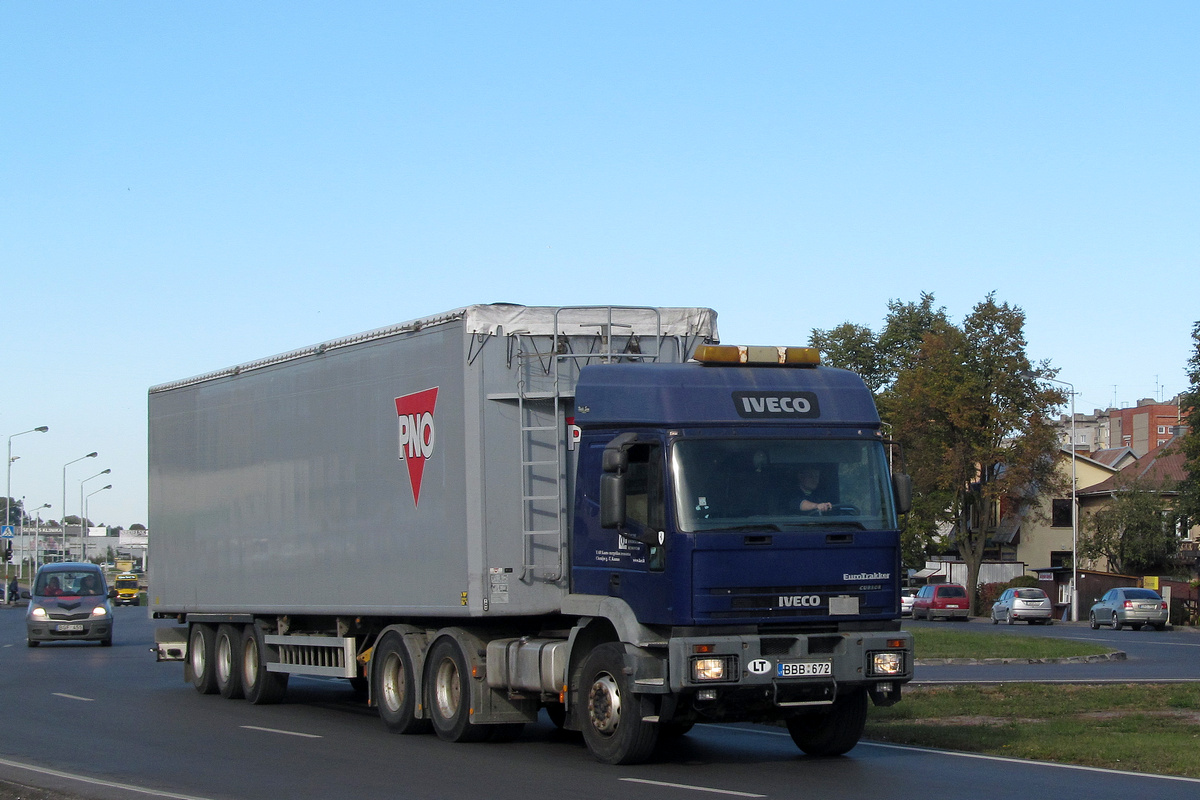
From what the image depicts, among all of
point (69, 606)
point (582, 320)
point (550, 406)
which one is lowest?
point (69, 606)

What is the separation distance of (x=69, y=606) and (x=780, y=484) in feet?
92.5

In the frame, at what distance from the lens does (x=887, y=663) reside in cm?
1221

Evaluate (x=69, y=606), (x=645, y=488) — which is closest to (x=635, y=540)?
(x=645, y=488)

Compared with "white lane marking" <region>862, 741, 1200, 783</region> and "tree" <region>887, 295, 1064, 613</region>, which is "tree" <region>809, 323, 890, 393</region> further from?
"white lane marking" <region>862, 741, 1200, 783</region>

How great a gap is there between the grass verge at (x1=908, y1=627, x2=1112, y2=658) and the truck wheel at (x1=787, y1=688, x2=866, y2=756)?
13.9m

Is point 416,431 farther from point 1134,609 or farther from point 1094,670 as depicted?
point 1134,609

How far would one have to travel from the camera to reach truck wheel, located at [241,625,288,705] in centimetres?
1898

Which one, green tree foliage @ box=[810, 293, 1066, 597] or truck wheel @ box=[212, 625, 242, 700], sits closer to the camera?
truck wheel @ box=[212, 625, 242, 700]

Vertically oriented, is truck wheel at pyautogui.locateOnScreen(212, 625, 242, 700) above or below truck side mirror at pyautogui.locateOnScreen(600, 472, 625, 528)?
below

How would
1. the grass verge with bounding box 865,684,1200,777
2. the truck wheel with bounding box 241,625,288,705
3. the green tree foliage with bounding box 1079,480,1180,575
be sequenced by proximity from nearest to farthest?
the grass verge with bounding box 865,684,1200,777 < the truck wheel with bounding box 241,625,288,705 < the green tree foliage with bounding box 1079,480,1180,575

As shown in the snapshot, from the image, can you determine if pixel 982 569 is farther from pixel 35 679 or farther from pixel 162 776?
pixel 162 776

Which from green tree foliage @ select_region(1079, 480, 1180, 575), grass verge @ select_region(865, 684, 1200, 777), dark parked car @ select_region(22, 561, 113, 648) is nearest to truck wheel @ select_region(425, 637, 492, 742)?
grass verge @ select_region(865, 684, 1200, 777)

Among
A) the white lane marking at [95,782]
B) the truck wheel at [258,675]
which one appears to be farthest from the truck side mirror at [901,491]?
the truck wheel at [258,675]

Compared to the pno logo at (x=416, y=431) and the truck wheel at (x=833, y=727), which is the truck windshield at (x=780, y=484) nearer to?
the truck wheel at (x=833, y=727)
